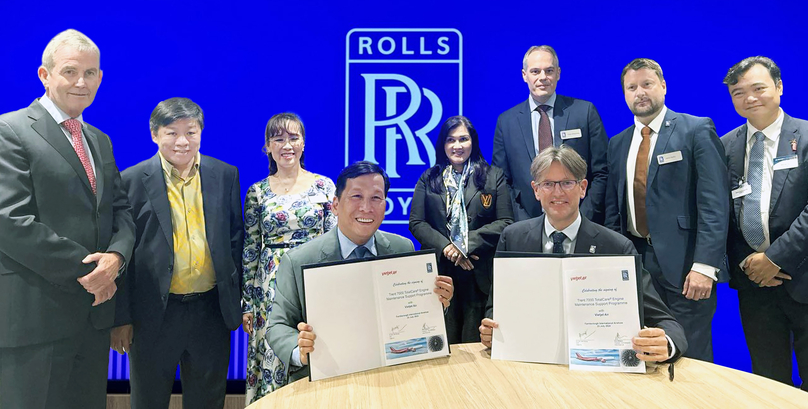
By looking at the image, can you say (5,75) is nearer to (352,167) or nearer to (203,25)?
(203,25)

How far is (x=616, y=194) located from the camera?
3.15 meters

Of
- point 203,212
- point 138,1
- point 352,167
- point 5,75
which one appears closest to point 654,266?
point 352,167

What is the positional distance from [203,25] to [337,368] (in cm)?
312

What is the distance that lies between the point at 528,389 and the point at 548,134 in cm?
195

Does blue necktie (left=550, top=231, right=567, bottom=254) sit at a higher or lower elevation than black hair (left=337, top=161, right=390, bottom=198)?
lower

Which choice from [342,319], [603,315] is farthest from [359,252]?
[603,315]

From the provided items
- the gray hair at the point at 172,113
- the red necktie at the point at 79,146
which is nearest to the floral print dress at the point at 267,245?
the gray hair at the point at 172,113

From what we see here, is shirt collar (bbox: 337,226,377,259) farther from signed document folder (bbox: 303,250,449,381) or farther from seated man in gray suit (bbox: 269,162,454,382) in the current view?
signed document folder (bbox: 303,250,449,381)

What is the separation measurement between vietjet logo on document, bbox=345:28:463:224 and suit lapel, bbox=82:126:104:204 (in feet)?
5.75

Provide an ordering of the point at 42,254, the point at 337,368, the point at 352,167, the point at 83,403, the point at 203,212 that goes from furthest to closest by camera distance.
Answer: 1. the point at 203,212
2. the point at 83,403
3. the point at 42,254
4. the point at 352,167
5. the point at 337,368

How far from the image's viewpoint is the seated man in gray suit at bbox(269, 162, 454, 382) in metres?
1.98

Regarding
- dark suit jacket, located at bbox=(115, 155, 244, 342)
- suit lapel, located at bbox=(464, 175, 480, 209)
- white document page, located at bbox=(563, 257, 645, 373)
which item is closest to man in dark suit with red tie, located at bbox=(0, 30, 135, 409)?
dark suit jacket, located at bbox=(115, 155, 244, 342)

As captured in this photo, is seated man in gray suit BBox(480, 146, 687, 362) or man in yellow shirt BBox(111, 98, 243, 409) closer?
seated man in gray suit BBox(480, 146, 687, 362)

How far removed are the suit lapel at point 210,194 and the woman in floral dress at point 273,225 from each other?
0.81 feet
